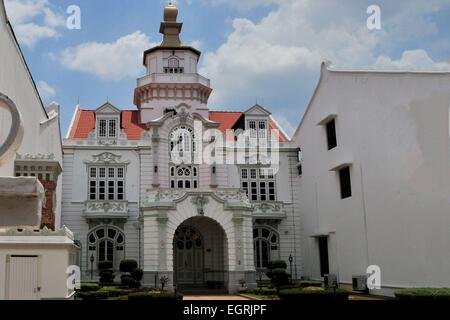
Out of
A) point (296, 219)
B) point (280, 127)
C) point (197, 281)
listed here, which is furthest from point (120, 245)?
point (280, 127)

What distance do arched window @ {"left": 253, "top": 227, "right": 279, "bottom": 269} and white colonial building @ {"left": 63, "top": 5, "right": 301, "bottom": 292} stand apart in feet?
0.23

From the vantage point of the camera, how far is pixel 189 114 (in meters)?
35.8

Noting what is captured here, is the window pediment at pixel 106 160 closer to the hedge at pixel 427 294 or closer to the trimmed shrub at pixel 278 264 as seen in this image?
the trimmed shrub at pixel 278 264

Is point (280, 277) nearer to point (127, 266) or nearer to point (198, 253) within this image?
point (198, 253)

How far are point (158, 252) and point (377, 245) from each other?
11.8 metres

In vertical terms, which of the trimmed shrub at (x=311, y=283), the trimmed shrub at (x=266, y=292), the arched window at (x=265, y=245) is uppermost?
the arched window at (x=265, y=245)

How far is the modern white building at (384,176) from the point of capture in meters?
22.1

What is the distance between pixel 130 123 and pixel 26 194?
116ft

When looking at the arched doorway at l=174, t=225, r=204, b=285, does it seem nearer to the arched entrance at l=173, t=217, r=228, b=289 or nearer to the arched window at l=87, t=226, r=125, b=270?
the arched entrance at l=173, t=217, r=228, b=289

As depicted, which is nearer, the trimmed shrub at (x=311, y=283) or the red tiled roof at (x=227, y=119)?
the trimmed shrub at (x=311, y=283)

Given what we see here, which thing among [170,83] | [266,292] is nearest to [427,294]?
[266,292]

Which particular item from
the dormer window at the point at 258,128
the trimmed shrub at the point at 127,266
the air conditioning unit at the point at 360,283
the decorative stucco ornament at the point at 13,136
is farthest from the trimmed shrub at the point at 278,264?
the decorative stucco ornament at the point at 13,136

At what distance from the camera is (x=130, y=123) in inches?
1511

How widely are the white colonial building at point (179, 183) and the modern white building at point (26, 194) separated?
3.10 metres
